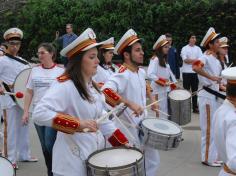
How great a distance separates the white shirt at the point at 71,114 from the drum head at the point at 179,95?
4.16 metres

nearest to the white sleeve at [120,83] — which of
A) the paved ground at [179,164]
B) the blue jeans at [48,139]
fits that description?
the blue jeans at [48,139]

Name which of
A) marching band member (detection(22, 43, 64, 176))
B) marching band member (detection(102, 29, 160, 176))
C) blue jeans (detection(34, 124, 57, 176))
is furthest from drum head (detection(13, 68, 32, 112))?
marching band member (detection(102, 29, 160, 176))

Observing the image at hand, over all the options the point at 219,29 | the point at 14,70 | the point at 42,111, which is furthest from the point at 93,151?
the point at 219,29

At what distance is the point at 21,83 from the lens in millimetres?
6555

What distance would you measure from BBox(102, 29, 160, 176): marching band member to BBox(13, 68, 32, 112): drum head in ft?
5.49

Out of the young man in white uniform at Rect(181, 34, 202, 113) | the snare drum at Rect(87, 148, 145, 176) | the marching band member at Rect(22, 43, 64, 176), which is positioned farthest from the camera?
the young man in white uniform at Rect(181, 34, 202, 113)

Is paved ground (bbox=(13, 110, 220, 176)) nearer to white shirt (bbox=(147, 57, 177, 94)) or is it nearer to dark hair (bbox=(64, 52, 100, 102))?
white shirt (bbox=(147, 57, 177, 94))

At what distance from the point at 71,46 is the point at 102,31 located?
14858 millimetres

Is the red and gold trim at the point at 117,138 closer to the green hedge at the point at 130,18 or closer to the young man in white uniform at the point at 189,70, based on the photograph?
the young man in white uniform at the point at 189,70

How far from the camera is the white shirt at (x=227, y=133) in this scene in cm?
297

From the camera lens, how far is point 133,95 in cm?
519

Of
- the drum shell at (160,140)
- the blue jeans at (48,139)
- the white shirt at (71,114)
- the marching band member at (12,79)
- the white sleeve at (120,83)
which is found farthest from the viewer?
the marching band member at (12,79)

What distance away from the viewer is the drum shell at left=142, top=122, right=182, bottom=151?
4809mm

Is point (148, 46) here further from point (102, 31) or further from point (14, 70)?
point (14, 70)
